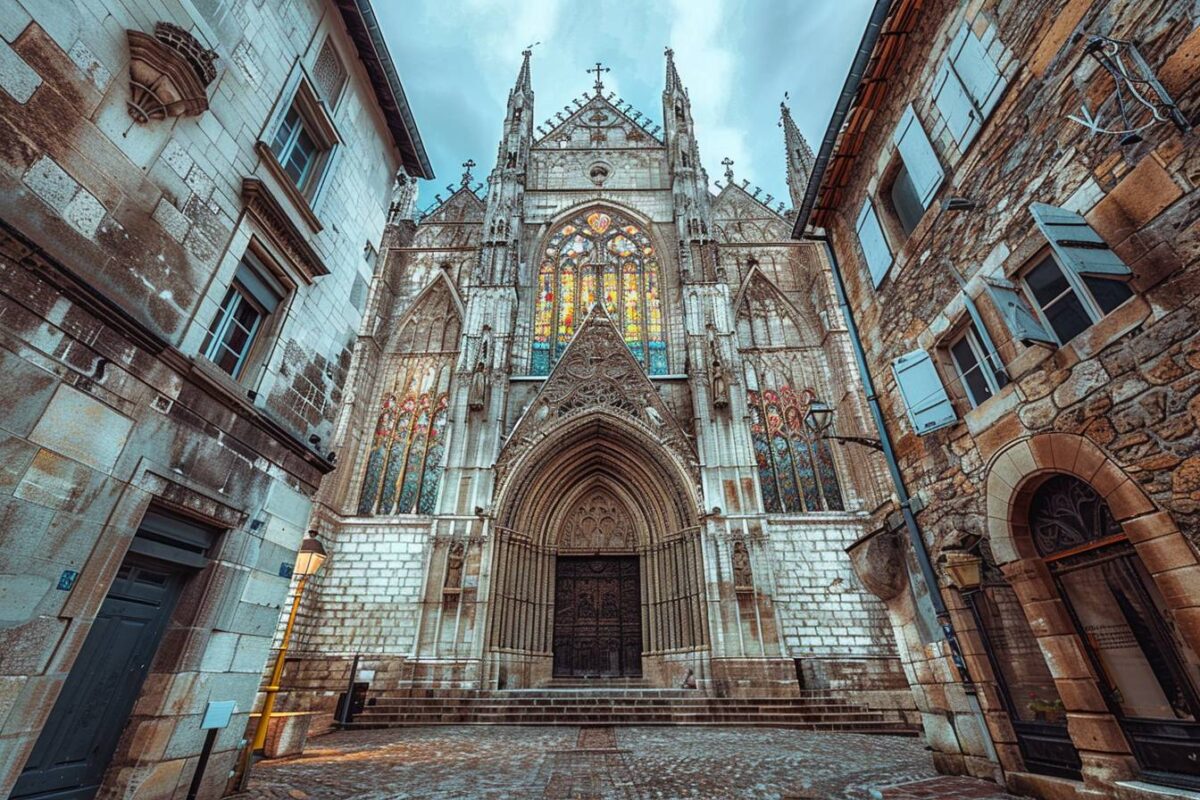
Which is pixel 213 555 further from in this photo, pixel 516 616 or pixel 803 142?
pixel 803 142

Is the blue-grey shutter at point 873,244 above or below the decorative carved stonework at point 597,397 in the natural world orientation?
below

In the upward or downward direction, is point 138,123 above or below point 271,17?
below

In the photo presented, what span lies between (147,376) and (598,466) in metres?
12.2

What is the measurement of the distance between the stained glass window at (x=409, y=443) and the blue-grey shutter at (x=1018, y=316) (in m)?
14.3

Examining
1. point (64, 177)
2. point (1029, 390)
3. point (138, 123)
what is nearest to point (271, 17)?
point (138, 123)

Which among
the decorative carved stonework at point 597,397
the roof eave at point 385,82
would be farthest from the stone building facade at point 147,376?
the decorative carved stonework at point 597,397

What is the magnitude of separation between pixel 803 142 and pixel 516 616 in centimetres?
2176

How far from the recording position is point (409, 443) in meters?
16.7

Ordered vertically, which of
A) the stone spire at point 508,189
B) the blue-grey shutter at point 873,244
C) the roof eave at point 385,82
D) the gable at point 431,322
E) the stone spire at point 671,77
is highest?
the stone spire at point 671,77

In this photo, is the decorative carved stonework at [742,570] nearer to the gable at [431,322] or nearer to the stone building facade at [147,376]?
the stone building facade at [147,376]

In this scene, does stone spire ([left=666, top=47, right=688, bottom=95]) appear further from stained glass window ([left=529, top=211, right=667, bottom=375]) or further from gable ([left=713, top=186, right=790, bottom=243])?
stained glass window ([left=529, top=211, right=667, bottom=375])

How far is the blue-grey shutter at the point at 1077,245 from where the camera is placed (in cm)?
368

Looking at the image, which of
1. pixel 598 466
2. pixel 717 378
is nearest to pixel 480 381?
pixel 598 466

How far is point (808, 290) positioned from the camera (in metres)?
19.3
